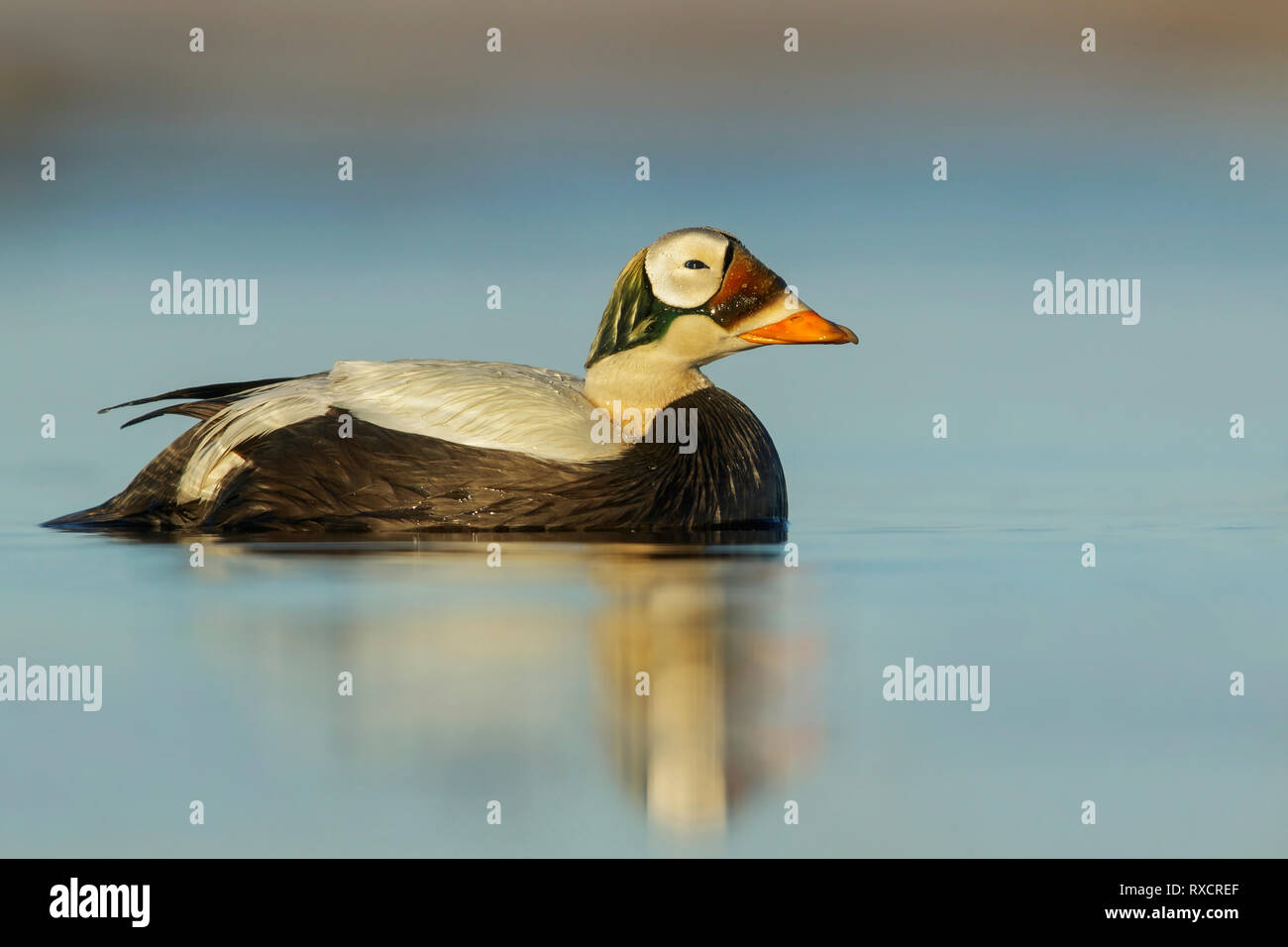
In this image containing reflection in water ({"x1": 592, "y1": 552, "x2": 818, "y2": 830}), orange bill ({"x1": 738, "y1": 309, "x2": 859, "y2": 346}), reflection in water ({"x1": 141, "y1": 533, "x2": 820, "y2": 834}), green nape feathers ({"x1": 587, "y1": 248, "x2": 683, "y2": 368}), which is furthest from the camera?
green nape feathers ({"x1": 587, "y1": 248, "x2": 683, "y2": 368})

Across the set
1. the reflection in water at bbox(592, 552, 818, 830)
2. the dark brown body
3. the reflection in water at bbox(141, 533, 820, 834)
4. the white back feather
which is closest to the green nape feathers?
the white back feather

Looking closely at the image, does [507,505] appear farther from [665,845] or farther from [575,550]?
[665,845]

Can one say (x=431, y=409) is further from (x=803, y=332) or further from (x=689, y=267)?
(x=803, y=332)

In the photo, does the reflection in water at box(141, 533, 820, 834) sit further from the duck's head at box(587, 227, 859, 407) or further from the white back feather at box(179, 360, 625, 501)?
the duck's head at box(587, 227, 859, 407)

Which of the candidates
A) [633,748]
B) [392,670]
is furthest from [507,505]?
[633,748]

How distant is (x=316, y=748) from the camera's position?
487cm

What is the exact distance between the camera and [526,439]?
31.2ft

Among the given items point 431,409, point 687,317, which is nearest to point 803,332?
point 687,317

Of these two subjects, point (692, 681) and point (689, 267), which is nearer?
point (692, 681)

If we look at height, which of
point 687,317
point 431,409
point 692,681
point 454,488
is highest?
point 687,317

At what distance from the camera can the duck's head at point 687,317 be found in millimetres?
9828

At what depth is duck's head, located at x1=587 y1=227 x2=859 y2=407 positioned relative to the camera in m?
9.83

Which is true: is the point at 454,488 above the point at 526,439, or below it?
below

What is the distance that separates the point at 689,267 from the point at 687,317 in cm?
26
